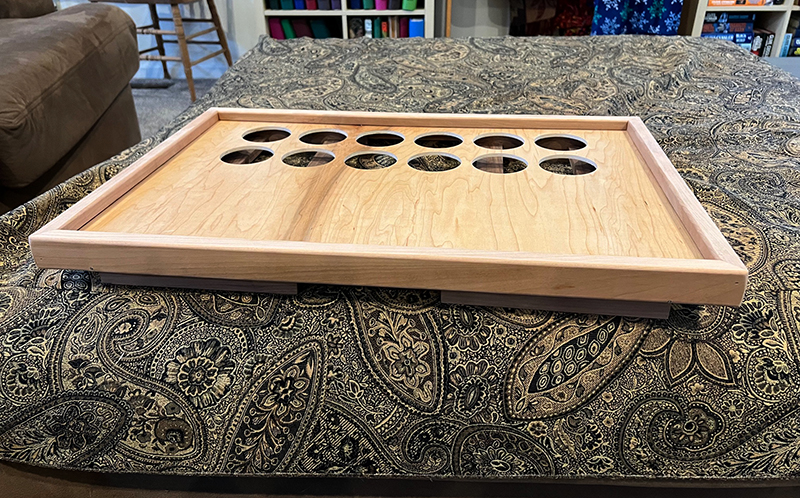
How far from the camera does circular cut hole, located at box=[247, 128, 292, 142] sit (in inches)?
41.5

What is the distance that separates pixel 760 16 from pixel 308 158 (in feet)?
11.4

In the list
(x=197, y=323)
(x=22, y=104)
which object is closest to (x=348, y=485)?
(x=197, y=323)

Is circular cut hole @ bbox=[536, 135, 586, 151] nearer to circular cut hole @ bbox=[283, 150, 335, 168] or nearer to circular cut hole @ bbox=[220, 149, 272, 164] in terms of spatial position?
circular cut hole @ bbox=[283, 150, 335, 168]

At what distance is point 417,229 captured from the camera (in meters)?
0.70

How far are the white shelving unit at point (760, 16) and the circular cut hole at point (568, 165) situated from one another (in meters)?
2.80

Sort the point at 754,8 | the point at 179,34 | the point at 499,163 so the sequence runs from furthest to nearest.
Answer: the point at 754,8 < the point at 179,34 < the point at 499,163

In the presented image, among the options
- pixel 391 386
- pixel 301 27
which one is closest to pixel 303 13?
pixel 301 27

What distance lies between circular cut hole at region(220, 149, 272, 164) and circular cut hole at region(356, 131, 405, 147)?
0.54 ft

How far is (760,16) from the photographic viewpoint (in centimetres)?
335

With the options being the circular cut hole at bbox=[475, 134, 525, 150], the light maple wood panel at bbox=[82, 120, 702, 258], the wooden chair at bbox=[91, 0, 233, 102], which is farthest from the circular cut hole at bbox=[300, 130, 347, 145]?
the wooden chair at bbox=[91, 0, 233, 102]

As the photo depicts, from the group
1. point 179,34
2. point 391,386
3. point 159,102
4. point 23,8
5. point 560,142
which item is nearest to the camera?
point 391,386

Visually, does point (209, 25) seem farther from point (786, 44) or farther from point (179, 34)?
point (786, 44)

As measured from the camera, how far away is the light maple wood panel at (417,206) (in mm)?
679

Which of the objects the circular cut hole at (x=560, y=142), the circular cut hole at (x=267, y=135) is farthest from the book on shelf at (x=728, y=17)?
the circular cut hole at (x=267, y=135)
